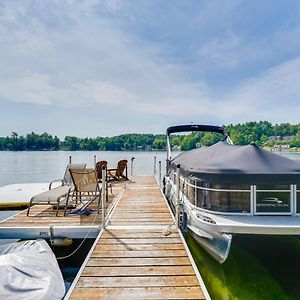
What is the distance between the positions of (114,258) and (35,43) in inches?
348

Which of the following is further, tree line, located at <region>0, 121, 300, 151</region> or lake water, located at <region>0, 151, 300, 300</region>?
tree line, located at <region>0, 121, 300, 151</region>

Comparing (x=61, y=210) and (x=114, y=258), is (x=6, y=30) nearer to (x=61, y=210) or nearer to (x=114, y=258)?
(x=61, y=210)

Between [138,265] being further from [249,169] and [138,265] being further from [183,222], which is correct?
[249,169]

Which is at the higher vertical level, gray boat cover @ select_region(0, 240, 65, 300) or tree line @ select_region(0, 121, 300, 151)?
tree line @ select_region(0, 121, 300, 151)

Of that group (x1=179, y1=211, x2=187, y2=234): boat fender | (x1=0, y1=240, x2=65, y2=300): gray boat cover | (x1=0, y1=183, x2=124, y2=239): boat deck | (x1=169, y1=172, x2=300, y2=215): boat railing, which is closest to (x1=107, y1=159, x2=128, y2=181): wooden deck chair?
(x1=0, y1=183, x2=124, y2=239): boat deck

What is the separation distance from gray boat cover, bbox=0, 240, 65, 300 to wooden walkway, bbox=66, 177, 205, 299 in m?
0.39

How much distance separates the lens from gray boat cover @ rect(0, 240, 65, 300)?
3.22m

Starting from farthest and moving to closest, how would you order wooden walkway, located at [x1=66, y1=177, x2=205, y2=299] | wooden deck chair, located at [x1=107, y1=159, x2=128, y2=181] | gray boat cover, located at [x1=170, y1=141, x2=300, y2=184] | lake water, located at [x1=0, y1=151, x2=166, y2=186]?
lake water, located at [x1=0, y1=151, x2=166, y2=186], wooden deck chair, located at [x1=107, y1=159, x2=128, y2=181], gray boat cover, located at [x1=170, y1=141, x2=300, y2=184], wooden walkway, located at [x1=66, y1=177, x2=205, y2=299]

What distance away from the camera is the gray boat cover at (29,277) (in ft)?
10.6

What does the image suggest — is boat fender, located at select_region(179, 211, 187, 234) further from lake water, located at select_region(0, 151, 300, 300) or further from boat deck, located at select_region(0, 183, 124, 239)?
boat deck, located at select_region(0, 183, 124, 239)

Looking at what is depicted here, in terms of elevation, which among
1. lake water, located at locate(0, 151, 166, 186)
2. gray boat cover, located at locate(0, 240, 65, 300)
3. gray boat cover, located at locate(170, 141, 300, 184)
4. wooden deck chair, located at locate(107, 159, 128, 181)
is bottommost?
lake water, located at locate(0, 151, 166, 186)

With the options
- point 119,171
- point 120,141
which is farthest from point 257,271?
point 120,141

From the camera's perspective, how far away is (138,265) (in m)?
3.79

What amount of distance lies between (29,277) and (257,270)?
12.2 feet
